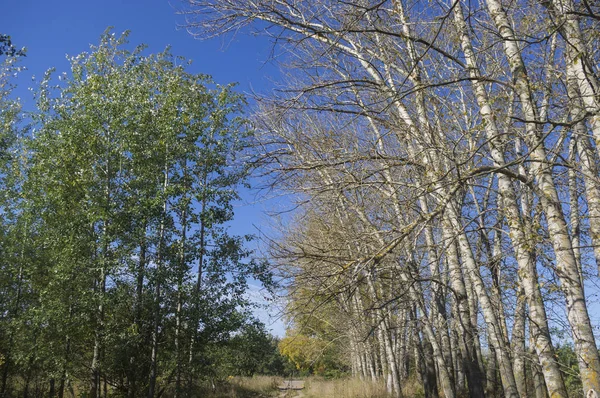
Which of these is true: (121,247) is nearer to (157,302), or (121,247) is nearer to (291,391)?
(157,302)

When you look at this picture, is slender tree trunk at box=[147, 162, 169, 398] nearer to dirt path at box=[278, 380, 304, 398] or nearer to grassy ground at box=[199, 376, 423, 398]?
grassy ground at box=[199, 376, 423, 398]

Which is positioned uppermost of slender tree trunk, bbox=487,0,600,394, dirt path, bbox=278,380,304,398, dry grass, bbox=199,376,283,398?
slender tree trunk, bbox=487,0,600,394

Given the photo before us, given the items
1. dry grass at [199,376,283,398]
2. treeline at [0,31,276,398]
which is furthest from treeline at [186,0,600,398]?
dry grass at [199,376,283,398]

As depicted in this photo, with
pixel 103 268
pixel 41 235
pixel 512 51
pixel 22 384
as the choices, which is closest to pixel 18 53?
pixel 103 268

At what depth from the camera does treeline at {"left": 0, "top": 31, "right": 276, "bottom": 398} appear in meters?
12.6

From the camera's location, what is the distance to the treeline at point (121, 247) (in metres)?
12.6

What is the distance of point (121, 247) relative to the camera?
13.1 meters

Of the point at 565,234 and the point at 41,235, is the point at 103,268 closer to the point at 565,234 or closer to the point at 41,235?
the point at 41,235

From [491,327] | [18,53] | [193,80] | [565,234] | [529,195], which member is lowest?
[491,327]

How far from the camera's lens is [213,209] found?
14.3 meters

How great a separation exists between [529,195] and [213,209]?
965 cm

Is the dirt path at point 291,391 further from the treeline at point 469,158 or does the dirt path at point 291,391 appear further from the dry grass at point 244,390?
the treeline at point 469,158

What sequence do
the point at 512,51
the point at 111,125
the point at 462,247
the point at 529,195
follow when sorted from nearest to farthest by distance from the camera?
the point at 512,51 → the point at 462,247 → the point at 529,195 → the point at 111,125

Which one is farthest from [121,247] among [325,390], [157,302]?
[325,390]
